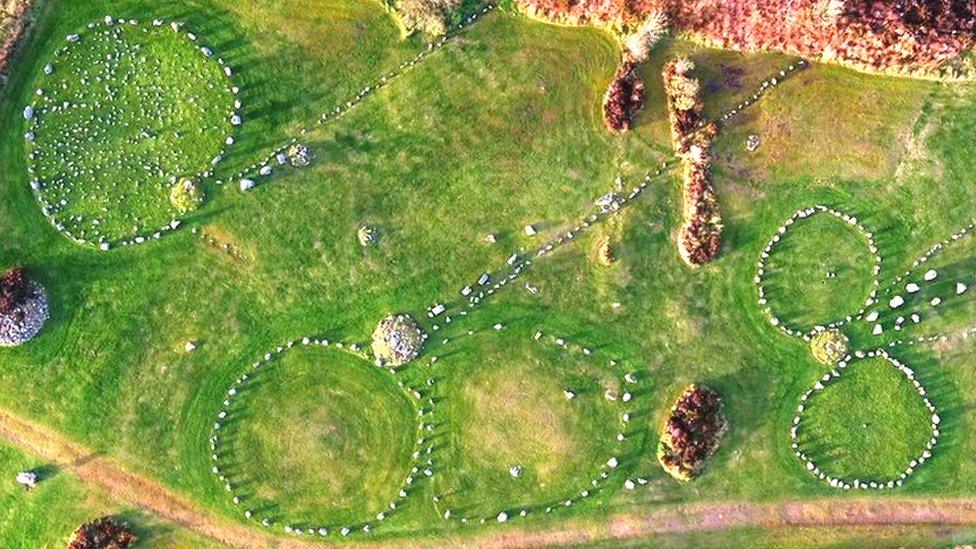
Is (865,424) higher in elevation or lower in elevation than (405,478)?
higher

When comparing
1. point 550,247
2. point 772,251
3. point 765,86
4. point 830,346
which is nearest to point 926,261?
point 830,346

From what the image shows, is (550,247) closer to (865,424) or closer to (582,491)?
(582,491)

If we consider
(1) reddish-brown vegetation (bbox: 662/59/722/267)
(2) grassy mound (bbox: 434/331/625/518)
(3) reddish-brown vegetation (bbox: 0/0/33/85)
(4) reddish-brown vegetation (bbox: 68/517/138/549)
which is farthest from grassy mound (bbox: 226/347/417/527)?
(3) reddish-brown vegetation (bbox: 0/0/33/85)

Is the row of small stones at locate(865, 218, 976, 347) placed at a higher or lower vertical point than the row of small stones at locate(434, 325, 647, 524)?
higher

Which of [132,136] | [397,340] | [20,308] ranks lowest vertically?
[397,340]

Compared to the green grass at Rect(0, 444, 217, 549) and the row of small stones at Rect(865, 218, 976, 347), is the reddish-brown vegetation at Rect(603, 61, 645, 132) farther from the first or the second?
the green grass at Rect(0, 444, 217, 549)

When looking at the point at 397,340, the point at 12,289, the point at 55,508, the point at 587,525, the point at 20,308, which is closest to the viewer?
the point at 12,289
